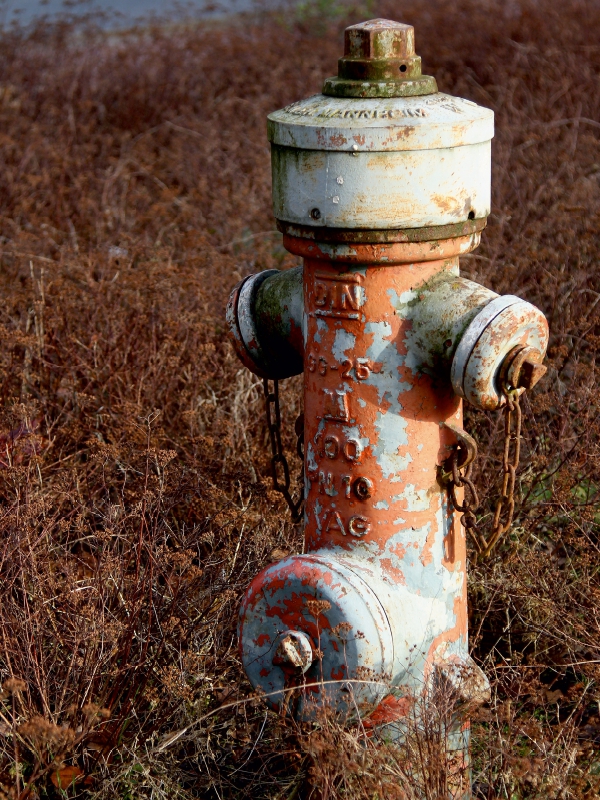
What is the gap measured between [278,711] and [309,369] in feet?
2.42

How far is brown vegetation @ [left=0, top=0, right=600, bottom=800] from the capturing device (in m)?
2.19

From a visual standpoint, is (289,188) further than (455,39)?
No

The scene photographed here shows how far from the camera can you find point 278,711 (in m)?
2.15

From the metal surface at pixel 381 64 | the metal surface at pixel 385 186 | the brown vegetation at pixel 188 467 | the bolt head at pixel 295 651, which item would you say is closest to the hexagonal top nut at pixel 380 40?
the metal surface at pixel 381 64

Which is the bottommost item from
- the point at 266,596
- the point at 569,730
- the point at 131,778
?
the point at 131,778

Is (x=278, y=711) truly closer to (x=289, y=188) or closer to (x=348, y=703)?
(x=348, y=703)

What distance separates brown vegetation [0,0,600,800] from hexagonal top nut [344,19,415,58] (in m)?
1.06

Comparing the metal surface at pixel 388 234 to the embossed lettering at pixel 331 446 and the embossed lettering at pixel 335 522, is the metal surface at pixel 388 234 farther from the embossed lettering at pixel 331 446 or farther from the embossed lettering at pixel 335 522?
the embossed lettering at pixel 335 522

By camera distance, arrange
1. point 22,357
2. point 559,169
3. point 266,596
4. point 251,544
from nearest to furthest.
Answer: point 266,596 < point 251,544 < point 22,357 < point 559,169

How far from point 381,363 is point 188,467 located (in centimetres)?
114

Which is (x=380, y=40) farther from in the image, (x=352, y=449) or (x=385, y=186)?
(x=352, y=449)

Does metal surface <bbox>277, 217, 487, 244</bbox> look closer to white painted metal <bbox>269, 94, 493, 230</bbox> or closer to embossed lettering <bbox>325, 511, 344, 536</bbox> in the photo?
white painted metal <bbox>269, 94, 493, 230</bbox>

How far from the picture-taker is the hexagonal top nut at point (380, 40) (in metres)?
1.92

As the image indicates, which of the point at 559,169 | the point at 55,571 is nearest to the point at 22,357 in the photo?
the point at 55,571
